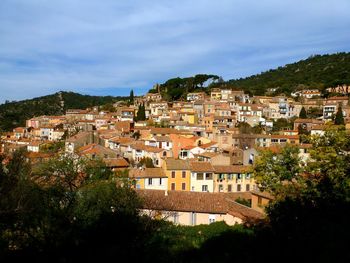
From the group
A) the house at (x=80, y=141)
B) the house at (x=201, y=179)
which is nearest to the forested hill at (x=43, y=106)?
the house at (x=80, y=141)

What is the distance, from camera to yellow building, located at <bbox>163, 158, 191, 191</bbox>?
1438 inches

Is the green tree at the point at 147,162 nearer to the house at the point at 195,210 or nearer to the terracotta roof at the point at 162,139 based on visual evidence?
the terracotta roof at the point at 162,139

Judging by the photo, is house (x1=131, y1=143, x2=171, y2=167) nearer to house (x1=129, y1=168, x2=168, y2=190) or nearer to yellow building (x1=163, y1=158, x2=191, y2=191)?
yellow building (x1=163, y1=158, x2=191, y2=191)

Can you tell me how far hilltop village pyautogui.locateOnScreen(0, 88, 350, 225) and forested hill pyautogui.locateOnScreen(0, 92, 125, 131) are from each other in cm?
2479

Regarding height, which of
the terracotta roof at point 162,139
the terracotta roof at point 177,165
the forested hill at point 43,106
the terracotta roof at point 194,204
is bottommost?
the terracotta roof at point 194,204

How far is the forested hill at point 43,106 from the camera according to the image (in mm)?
126175

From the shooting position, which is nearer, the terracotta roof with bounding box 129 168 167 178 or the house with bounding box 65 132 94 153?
the terracotta roof with bounding box 129 168 167 178

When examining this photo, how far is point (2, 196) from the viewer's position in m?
12.2

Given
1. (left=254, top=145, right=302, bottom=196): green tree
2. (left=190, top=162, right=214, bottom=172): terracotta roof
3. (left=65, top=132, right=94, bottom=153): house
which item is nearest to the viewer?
(left=254, top=145, right=302, bottom=196): green tree

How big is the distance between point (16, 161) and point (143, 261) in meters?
6.58

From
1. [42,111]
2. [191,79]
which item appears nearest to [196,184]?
[191,79]

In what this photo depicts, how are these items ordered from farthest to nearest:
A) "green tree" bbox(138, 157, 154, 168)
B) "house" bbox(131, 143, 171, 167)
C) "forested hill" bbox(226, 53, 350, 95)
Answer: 1. "forested hill" bbox(226, 53, 350, 95)
2. "house" bbox(131, 143, 171, 167)
3. "green tree" bbox(138, 157, 154, 168)

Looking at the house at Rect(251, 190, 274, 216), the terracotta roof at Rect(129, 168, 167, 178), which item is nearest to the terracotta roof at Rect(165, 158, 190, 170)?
the terracotta roof at Rect(129, 168, 167, 178)

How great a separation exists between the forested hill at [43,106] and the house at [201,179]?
300 ft
